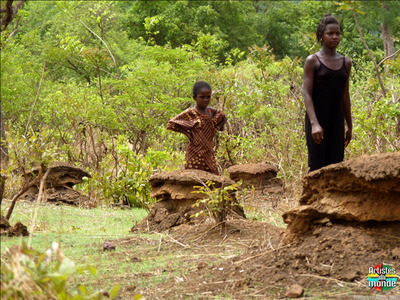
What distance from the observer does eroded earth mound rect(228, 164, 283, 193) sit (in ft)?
29.1

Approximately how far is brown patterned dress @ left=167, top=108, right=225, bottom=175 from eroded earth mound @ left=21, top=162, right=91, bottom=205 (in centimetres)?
243

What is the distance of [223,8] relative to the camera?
31594 mm

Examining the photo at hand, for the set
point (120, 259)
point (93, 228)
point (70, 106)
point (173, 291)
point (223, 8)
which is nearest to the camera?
point (173, 291)

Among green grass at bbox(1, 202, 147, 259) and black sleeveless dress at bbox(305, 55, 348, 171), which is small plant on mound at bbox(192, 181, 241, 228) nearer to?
black sleeveless dress at bbox(305, 55, 348, 171)

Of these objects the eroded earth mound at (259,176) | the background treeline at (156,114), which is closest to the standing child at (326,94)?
the background treeline at (156,114)

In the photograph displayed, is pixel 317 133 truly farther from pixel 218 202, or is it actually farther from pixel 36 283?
pixel 36 283

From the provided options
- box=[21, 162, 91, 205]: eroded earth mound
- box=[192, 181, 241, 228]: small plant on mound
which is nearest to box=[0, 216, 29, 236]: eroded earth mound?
box=[192, 181, 241, 228]: small plant on mound

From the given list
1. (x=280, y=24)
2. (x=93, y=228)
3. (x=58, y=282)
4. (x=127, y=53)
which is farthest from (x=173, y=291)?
(x=280, y=24)

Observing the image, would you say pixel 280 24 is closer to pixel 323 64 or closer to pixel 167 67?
pixel 167 67

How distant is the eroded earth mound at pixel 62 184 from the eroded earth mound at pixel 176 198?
9.47ft

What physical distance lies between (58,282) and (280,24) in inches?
1355

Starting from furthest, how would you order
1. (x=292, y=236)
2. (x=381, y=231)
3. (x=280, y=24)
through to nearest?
(x=280, y=24) → (x=292, y=236) → (x=381, y=231)

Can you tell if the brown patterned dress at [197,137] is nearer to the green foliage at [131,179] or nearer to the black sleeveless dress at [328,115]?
the green foliage at [131,179]

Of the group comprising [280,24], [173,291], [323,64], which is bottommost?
[173,291]
